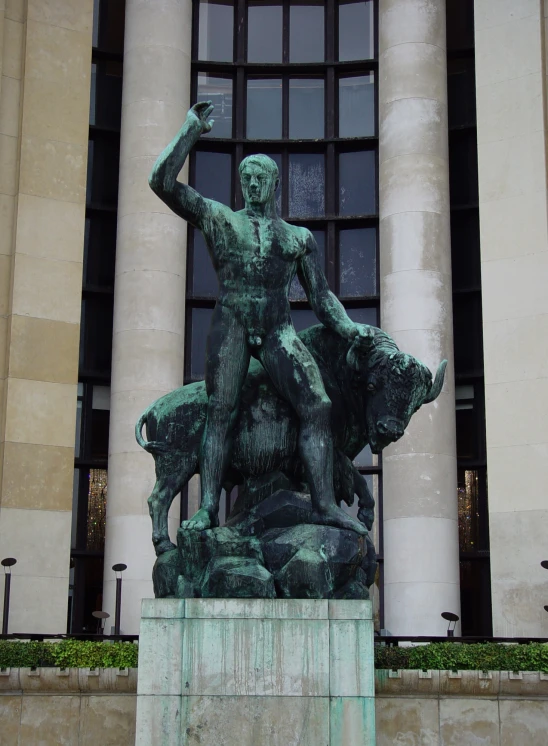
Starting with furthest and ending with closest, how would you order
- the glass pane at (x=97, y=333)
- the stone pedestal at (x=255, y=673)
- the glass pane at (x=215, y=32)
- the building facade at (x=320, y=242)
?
the glass pane at (x=215, y=32)
the glass pane at (x=97, y=333)
the building facade at (x=320, y=242)
the stone pedestal at (x=255, y=673)

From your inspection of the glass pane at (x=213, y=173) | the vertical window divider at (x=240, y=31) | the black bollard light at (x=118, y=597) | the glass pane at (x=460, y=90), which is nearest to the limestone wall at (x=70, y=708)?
the black bollard light at (x=118, y=597)

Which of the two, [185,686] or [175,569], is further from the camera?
[175,569]

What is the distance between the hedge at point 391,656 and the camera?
19500mm

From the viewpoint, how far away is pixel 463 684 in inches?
741

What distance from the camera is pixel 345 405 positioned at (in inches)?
489

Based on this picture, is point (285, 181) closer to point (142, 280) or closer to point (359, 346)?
point (142, 280)

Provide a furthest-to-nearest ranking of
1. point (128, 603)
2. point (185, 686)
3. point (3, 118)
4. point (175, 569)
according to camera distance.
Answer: point (3, 118) < point (128, 603) < point (175, 569) < point (185, 686)

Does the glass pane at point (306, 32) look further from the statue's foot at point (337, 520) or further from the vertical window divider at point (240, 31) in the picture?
the statue's foot at point (337, 520)

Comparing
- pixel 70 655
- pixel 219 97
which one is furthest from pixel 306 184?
pixel 70 655

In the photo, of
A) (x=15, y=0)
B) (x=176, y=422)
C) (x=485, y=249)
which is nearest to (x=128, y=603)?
(x=485, y=249)

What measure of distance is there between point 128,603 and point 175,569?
2102cm

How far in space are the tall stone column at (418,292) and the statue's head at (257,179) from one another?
2105cm

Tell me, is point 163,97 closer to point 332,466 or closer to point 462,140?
point 462,140

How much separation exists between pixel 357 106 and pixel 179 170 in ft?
91.0
